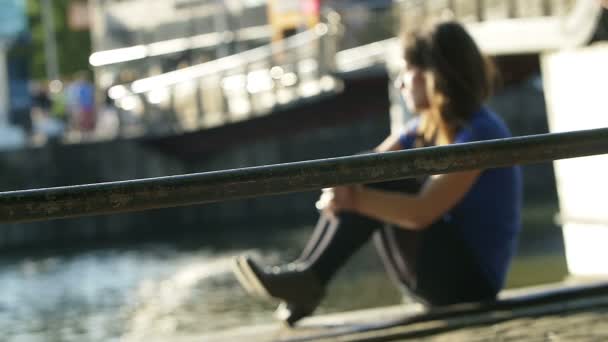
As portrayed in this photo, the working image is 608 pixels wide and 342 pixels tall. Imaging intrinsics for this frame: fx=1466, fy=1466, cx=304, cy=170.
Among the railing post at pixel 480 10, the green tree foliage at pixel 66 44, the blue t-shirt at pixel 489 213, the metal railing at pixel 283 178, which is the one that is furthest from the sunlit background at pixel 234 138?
the green tree foliage at pixel 66 44

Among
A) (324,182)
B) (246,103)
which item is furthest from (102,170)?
(324,182)

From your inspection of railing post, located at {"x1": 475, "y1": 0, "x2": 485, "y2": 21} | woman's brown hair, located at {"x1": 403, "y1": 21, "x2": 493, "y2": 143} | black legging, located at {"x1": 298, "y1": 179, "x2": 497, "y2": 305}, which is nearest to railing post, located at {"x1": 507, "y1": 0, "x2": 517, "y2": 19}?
railing post, located at {"x1": 475, "y1": 0, "x2": 485, "y2": 21}

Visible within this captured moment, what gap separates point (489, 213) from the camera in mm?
3584

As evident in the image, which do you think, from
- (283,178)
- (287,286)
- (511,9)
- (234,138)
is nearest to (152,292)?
(511,9)

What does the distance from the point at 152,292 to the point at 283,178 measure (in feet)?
32.2

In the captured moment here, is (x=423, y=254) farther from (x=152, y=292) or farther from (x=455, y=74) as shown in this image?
(x=152, y=292)

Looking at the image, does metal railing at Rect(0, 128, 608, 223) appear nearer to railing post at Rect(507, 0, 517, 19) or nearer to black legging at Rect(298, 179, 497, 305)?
black legging at Rect(298, 179, 497, 305)

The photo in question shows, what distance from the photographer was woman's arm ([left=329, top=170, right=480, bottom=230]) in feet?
11.3

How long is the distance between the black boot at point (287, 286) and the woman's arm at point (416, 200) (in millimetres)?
271

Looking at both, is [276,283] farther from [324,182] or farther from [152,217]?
[152,217]

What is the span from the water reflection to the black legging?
4755 millimetres

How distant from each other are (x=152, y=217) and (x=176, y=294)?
9373 millimetres

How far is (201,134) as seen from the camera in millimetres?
21094

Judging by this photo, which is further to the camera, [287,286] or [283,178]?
[287,286]
